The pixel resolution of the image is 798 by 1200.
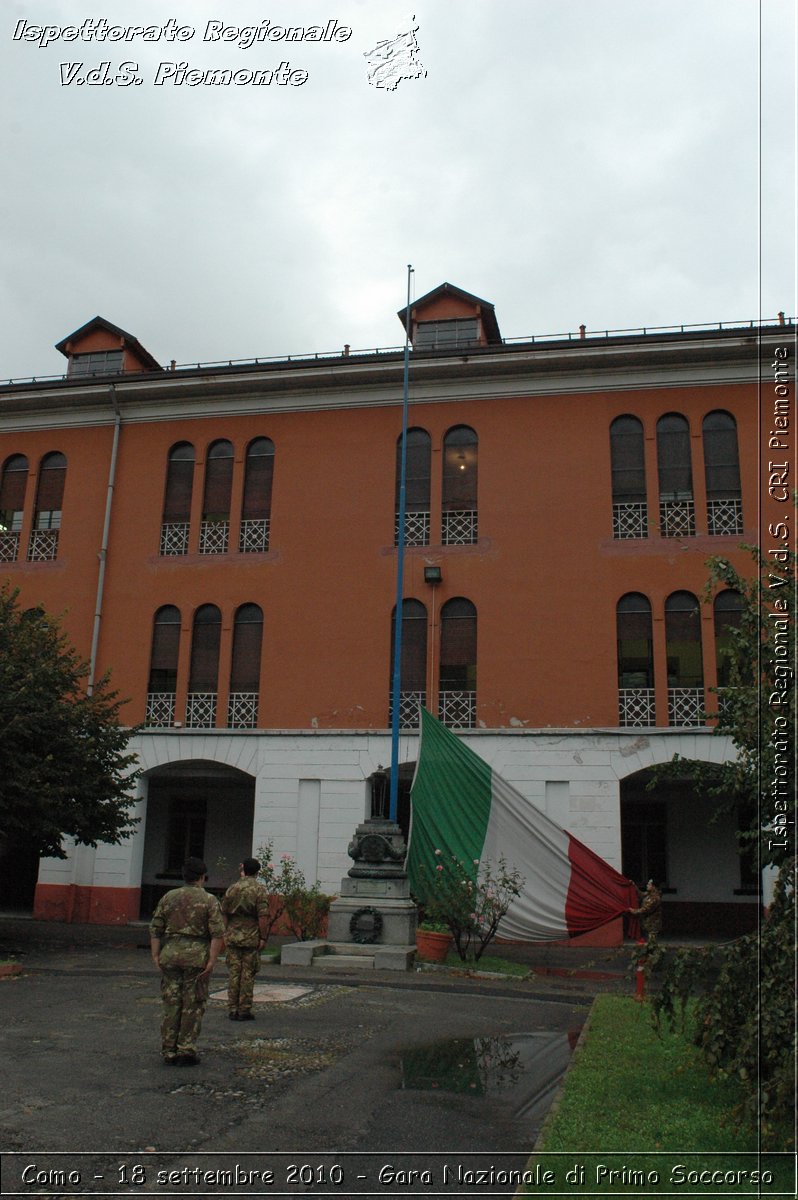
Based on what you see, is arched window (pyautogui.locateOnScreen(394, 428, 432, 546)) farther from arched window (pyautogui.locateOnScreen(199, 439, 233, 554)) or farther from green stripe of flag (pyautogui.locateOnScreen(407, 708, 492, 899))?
green stripe of flag (pyautogui.locateOnScreen(407, 708, 492, 899))

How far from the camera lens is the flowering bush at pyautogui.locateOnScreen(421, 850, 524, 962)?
14664 millimetres

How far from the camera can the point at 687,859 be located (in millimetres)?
21844

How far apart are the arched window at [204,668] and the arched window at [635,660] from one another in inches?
345

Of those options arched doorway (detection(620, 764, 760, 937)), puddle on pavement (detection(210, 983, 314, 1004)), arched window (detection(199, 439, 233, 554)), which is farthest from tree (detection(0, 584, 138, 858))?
arched doorway (detection(620, 764, 760, 937))

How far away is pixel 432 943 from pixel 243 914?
Result: 6101 mm

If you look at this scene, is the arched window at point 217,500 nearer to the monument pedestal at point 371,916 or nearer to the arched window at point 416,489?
the arched window at point 416,489

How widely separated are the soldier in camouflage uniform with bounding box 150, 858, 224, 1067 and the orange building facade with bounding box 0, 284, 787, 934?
40.3ft

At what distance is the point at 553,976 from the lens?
15023 mm

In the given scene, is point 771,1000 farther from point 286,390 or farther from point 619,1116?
point 286,390

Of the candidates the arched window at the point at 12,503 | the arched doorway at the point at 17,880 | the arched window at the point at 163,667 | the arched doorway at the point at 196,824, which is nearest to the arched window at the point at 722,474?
the arched window at the point at 163,667

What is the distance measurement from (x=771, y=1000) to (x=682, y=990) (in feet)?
3.06

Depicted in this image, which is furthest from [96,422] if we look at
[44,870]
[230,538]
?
[44,870]

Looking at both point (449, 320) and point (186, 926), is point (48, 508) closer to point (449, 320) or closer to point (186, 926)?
point (449, 320)

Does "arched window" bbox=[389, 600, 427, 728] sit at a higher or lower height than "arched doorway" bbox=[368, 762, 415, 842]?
higher
